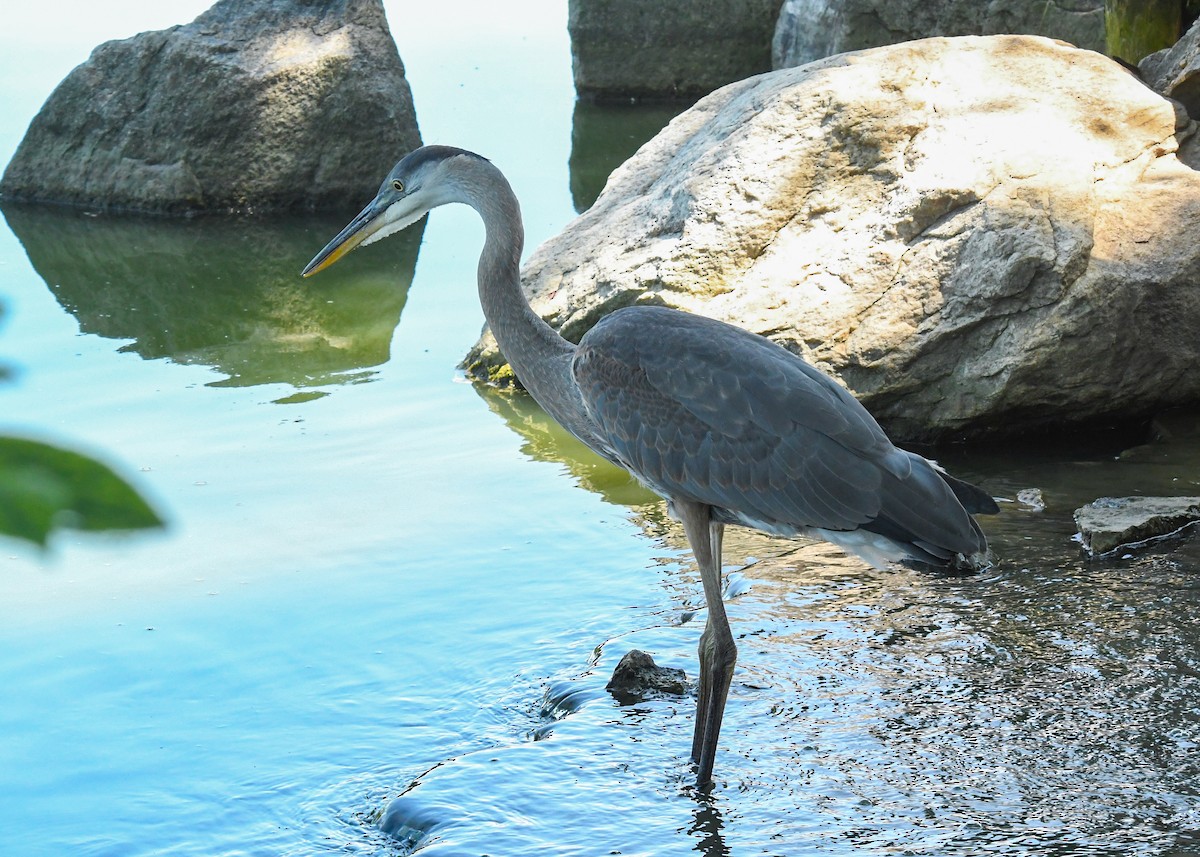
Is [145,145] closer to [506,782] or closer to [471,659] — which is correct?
[471,659]

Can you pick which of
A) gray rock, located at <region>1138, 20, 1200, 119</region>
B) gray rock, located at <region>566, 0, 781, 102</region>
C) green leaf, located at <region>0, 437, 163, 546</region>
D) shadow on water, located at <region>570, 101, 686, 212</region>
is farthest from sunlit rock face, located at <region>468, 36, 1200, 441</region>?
gray rock, located at <region>566, 0, 781, 102</region>

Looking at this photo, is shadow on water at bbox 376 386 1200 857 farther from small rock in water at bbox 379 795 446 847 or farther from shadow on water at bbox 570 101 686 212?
shadow on water at bbox 570 101 686 212

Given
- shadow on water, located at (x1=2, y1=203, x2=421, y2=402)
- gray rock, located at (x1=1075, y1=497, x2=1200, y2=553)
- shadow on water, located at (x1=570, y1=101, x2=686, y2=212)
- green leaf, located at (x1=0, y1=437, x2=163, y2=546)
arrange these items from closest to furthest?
1. green leaf, located at (x1=0, y1=437, x2=163, y2=546)
2. gray rock, located at (x1=1075, y1=497, x2=1200, y2=553)
3. shadow on water, located at (x1=2, y1=203, x2=421, y2=402)
4. shadow on water, located at (x1=570, y1=101, x2=686, y2=212)

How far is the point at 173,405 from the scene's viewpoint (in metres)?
7.84

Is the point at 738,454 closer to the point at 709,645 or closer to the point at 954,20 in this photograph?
the point at 709,645

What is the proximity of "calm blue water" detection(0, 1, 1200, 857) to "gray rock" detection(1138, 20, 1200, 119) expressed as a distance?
203cm

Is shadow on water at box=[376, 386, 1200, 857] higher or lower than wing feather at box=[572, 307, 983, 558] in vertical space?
lower

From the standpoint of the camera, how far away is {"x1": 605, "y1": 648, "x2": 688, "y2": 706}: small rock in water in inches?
191

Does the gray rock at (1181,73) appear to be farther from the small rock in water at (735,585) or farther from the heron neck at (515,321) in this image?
the heron neck at (515,321)

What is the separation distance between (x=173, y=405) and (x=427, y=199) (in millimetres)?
3181

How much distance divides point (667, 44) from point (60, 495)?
15.3 metres

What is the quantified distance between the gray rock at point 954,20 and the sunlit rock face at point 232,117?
3.85 m

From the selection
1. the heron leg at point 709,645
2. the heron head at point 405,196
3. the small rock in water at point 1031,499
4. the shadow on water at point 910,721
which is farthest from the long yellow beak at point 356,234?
the small rock in water at point 1031,499

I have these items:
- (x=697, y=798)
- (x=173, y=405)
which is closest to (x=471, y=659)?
(x=697, y=798)
